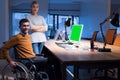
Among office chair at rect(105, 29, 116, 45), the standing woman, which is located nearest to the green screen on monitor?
the standing woman

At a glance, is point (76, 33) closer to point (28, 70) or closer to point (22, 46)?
point (22, 46)

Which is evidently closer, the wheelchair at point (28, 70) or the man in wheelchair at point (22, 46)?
the wheelchair at point (28, 70)

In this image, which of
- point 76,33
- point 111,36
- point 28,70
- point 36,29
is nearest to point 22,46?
point 28,70

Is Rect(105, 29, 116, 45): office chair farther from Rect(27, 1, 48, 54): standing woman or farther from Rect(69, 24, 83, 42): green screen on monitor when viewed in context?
Rect(27, 1, 48, 54): standing woman

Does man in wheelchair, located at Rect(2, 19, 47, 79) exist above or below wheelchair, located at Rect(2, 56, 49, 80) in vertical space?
above

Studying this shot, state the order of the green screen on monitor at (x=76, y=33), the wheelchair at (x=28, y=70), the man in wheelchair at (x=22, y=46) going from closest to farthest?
the wheelchair at (x=28, y=70) < the man in wheelchair at (x=22, y=46) < the green screen on monitor at (x=76, y=33)

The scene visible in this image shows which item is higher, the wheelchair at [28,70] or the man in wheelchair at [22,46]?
the man in wheelchair at [22,46]

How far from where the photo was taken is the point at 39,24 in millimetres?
4402

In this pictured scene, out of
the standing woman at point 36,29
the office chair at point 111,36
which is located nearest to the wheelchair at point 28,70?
the standing woman at point 36,29

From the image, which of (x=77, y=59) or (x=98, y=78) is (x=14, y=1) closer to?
→ (x=98, y=78)

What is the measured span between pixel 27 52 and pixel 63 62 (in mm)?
712

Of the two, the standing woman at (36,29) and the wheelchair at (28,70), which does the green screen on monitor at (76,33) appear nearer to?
the standing woman at (36,29)

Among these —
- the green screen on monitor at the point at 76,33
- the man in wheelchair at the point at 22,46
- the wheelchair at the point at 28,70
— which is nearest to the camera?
the wheelchair at the point at 28,70

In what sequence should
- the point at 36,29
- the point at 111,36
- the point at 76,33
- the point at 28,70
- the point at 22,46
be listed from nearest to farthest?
the point at 28,70, the point at 22,46, the point at 36,29, the point at 76,33, the point at 111,36
